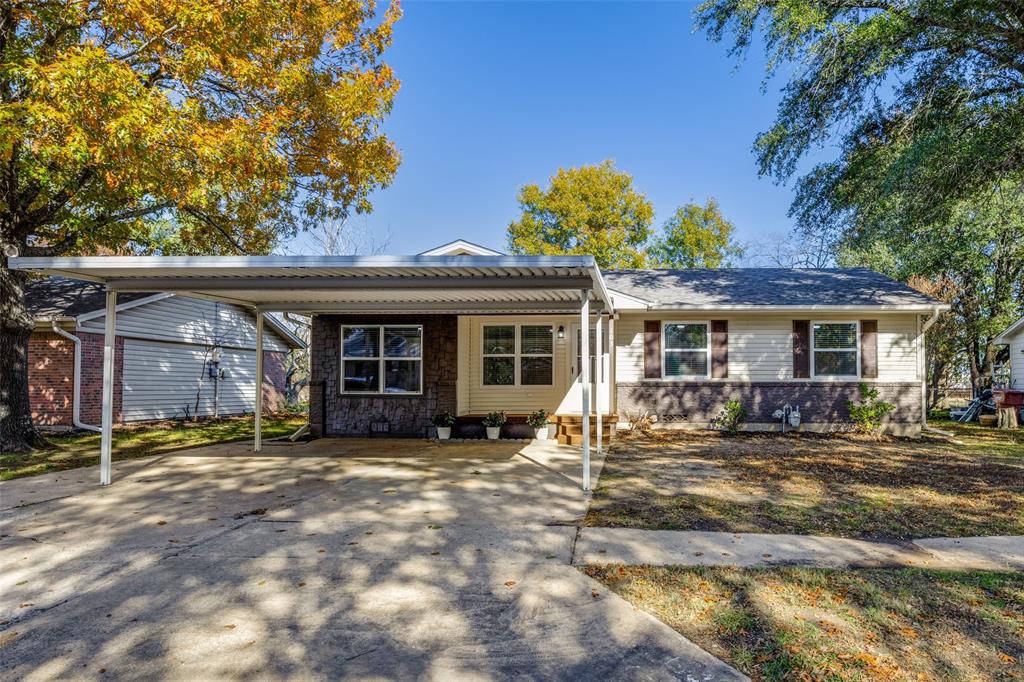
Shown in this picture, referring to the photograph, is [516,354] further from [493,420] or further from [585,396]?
[585,396]

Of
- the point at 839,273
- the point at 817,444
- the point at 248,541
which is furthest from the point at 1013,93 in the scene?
the point at 248,541

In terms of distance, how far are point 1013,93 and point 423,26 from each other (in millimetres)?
11414

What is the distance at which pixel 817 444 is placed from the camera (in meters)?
11.0

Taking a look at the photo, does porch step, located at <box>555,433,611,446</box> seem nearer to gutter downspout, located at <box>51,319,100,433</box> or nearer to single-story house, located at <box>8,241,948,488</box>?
single-story house, located at <box>8,241,948,488</box>

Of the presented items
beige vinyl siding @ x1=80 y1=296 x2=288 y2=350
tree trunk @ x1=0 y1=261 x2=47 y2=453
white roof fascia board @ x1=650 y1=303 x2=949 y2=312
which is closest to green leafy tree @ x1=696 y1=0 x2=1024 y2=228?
white roof fascia board @ x1=650 y1=303 x2=949 y2=312

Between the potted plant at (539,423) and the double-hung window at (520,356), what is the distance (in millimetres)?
873

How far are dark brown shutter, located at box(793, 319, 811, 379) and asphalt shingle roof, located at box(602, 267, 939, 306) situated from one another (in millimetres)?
Result: 505

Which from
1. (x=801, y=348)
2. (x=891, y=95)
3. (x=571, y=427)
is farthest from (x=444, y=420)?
(x=891, y=95)

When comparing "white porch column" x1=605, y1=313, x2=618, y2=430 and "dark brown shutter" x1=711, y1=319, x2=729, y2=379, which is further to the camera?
"dark brown shutter" x1=711, y1=319, x2=729, y2=379

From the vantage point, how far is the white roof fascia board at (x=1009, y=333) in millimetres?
16922

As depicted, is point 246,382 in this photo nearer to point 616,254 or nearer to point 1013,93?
point 616,254

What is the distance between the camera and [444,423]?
1183cm

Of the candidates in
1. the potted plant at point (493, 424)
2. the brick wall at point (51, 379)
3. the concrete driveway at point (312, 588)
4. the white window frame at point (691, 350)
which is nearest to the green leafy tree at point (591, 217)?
the white window frame at point (691, 350)

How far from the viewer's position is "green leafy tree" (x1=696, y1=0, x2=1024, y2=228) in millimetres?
9422
